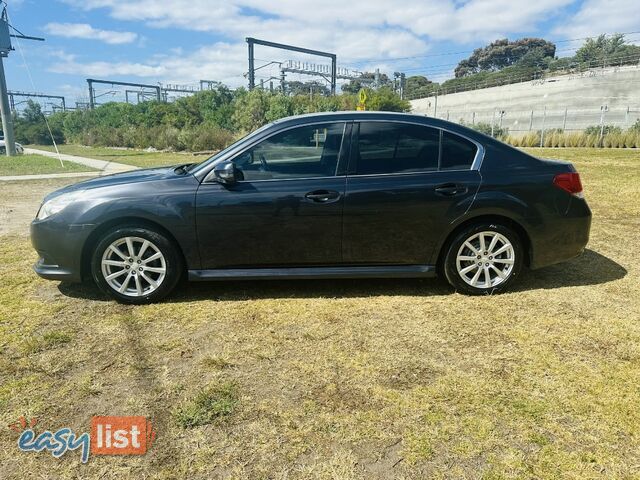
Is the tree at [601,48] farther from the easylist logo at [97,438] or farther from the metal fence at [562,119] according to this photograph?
the easylist logo at [97,438]

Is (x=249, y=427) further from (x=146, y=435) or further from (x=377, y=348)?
(x=377, y=348)

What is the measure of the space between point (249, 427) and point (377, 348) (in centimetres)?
117

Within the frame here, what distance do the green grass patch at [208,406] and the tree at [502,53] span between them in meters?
107

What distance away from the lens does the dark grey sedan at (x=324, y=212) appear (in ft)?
12.8

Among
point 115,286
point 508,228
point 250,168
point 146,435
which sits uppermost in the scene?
point 250,168

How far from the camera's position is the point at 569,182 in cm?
417

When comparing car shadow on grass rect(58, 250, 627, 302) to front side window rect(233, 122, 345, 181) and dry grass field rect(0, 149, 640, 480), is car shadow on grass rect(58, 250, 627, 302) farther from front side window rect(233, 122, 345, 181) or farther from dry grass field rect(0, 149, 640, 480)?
front side window rect(233, 122, 345, 181)

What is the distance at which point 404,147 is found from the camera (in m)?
4.07

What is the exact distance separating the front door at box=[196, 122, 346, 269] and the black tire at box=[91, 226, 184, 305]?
0.88 ft

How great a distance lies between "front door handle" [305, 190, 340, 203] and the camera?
12.8ft

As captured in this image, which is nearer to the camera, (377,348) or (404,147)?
(377,348)

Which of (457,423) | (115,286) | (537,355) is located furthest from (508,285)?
(115,286)

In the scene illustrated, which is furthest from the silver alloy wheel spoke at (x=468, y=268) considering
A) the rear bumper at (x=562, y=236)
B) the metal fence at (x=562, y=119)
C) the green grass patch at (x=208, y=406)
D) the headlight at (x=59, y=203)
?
the metal fence at (x=562, y=119)

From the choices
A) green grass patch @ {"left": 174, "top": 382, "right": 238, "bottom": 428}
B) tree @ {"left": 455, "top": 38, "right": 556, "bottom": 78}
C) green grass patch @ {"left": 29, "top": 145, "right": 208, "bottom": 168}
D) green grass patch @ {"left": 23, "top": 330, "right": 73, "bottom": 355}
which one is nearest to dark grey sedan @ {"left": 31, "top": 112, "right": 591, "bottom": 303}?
green grass patch @ {"left": 23, "top": 330, "right": 73, "bottom": 355}
